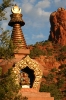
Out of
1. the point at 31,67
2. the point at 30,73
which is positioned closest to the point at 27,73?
the point at 30,73

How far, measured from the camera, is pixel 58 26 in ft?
290

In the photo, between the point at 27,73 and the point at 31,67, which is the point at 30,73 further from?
the point at 31,67

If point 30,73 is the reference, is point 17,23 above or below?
above

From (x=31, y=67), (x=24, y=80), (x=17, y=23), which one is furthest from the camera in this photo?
(x=17, y=23)

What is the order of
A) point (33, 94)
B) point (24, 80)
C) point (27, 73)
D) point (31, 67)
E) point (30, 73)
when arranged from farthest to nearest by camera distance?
point (27, 73) → point (30, 73) → point (24, 80) → point (31, 67) → point (33, 94)

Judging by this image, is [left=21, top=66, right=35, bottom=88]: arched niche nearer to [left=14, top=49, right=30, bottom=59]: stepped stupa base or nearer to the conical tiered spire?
[left=14, top=49, right=30, bottom=59]: stepped stupa base

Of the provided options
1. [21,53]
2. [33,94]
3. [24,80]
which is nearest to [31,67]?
[24,80]

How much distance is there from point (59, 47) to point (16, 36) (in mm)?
64725

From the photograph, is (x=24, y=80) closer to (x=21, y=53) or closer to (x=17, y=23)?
(x=21, y=53)

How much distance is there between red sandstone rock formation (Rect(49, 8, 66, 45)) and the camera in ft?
284

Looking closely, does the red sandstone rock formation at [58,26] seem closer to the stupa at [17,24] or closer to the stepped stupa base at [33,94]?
the stupa at [17,24]

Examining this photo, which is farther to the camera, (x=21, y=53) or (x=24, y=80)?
(x=21, y=53)

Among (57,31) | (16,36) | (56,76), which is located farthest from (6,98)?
(57,31)

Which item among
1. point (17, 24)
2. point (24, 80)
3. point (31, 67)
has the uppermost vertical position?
point (17, 24)
